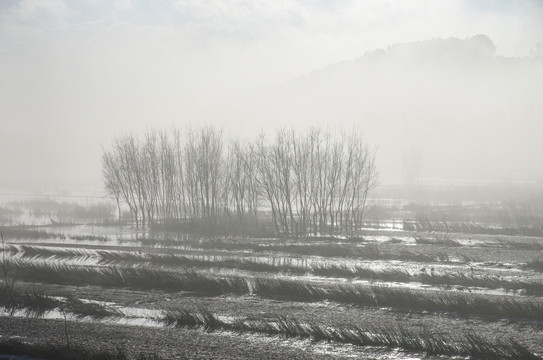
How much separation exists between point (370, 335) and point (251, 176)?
52425 mm

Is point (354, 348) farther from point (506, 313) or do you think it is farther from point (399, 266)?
point (399, 266)

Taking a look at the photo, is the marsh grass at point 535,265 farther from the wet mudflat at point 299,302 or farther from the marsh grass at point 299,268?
the marsh grass at point 299,268

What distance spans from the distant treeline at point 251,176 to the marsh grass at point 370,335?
35.5 m

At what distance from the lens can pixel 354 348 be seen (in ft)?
53.0

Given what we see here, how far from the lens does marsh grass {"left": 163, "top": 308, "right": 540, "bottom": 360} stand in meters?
15.7

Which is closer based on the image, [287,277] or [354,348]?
[354,348]

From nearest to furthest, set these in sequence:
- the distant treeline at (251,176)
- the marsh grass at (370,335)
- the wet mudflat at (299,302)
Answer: the marsh grass at (370,335)
the wet mudflat at (299,302)
the distant treeline at (251,176)

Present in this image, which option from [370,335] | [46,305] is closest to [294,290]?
[370,335]

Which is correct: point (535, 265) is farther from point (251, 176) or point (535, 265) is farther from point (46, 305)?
point (251, 176)

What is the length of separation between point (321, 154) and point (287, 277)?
133 feet

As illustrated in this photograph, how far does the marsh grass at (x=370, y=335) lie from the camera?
1567 cm

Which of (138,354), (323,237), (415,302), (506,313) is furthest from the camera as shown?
(323,237)

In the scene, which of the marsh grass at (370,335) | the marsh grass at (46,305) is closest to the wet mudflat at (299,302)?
the marsh grass at (370,335)

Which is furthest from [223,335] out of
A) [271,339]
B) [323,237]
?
[323,237]
